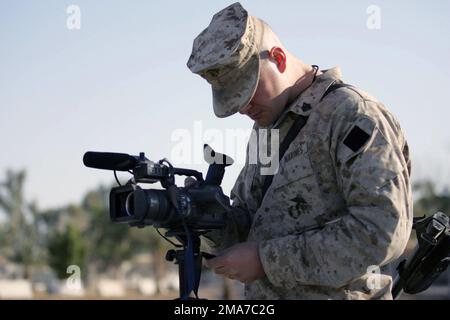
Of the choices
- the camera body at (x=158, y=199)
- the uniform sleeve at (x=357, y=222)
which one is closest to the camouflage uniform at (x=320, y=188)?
the uniform sleeve at (x=357, y=222)

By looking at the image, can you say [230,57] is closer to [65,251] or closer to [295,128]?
[295,128]

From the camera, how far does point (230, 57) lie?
2938 mm

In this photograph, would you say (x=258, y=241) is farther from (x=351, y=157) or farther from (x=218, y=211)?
(x=351, y=157)

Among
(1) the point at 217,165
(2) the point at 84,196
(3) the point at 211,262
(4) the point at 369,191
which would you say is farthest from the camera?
(2) the point at 84,196

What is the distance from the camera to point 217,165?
3146mm

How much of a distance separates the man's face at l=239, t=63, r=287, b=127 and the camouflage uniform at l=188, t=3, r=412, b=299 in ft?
0.13

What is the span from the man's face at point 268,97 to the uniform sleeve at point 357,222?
31 cm

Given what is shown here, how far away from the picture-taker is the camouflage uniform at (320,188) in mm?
2689

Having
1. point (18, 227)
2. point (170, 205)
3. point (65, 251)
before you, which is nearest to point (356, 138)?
point (170, 205)

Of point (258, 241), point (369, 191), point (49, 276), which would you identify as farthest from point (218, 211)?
point (49, 276)

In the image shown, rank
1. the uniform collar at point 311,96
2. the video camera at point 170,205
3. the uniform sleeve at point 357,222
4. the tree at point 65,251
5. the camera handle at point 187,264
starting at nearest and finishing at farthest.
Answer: the uniform sleeve at point 357,222
the video camera at point 170,205
the camera handle at point 187,264
the uniform collar at point 311,96
the tree at point 65,251

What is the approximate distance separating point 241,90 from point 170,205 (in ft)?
1.85

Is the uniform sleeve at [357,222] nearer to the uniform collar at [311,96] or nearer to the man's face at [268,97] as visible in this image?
the uniform collar at [311,96]
